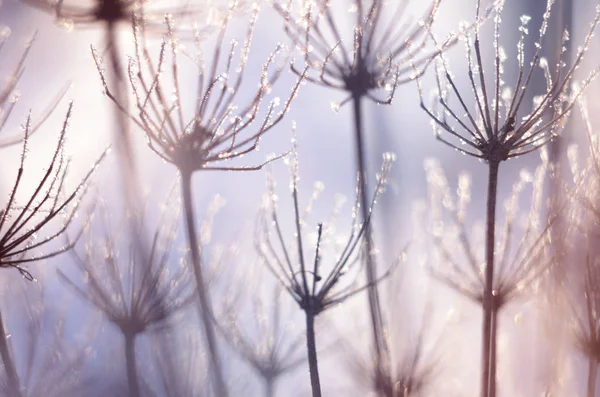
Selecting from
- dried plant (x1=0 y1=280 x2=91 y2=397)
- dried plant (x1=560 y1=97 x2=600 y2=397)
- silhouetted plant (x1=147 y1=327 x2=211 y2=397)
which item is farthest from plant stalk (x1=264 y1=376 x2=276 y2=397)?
dried plant (x1=560 y1=97 x2=600 y2=397)

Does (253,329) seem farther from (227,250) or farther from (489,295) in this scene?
(489,295)

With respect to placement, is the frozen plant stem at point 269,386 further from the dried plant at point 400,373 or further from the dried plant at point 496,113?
the dried plant at point 496,113

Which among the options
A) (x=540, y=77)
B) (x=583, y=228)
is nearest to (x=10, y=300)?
(x=583, y=228)

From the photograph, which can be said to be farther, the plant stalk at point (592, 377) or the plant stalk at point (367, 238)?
the plant stalk at point (592, 377)

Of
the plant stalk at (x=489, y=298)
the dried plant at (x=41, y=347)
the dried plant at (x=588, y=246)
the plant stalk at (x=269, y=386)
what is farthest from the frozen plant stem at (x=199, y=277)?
the dried plant at (x=588, y=246)

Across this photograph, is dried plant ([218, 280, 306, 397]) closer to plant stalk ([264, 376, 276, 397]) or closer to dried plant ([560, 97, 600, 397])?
plant stalk ([264, 376, 276, 397])

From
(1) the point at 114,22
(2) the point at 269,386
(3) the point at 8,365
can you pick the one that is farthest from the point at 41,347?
(1) the point at 114,22

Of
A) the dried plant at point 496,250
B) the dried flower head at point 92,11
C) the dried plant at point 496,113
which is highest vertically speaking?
the dried flower head at point 92,11
